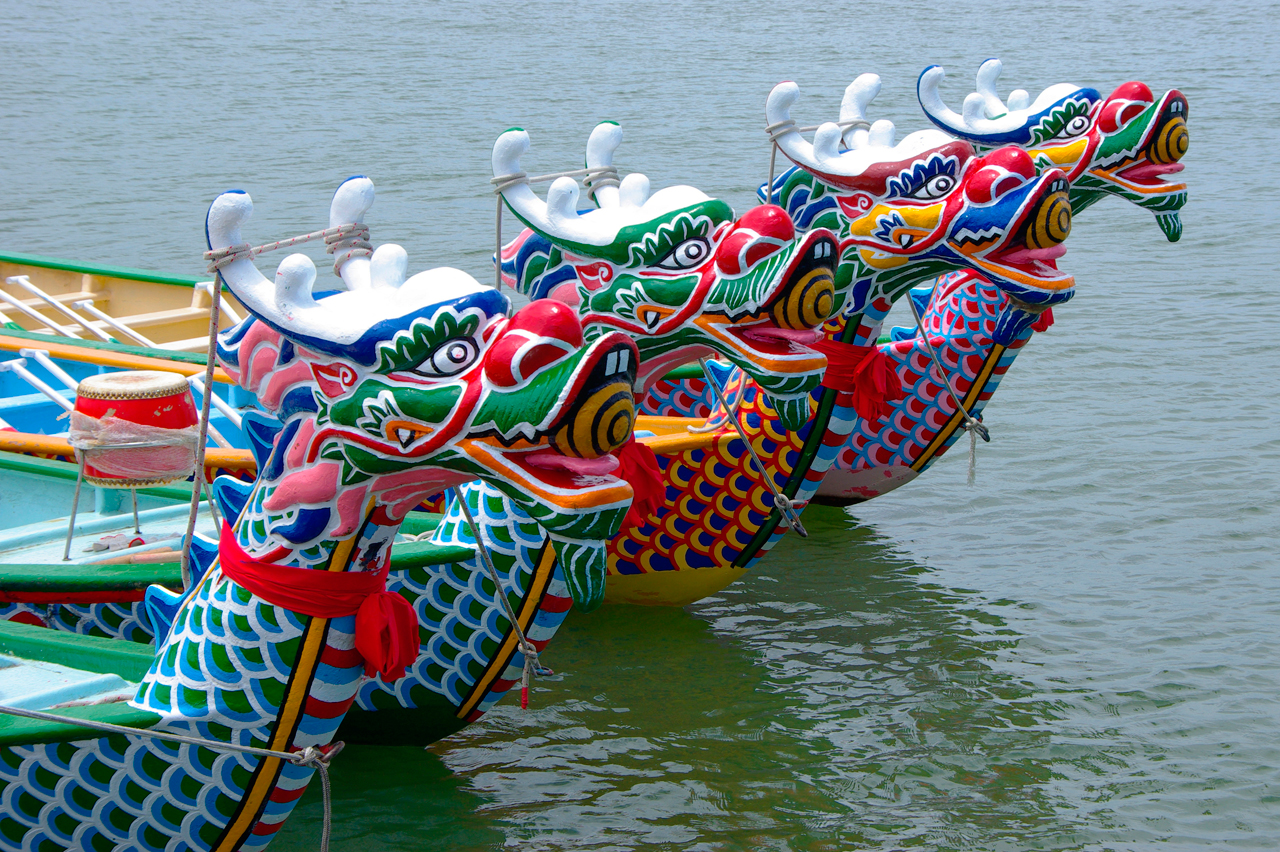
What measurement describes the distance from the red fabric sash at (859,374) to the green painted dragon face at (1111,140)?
1544 mm

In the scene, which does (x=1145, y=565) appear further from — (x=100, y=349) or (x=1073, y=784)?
(x=100, y=349)

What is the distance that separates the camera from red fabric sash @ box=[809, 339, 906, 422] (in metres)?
5.88

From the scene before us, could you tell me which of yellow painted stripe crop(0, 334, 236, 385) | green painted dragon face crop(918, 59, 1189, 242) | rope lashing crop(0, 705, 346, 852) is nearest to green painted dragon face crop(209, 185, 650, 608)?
rope lashing crop(0, 705, 346, 852)

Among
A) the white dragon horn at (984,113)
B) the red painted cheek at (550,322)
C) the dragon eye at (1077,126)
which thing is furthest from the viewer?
the white dragon horn at (984,113)

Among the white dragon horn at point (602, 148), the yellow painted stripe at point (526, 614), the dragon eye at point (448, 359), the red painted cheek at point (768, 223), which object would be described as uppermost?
the white dragon horn at point (602, 148)

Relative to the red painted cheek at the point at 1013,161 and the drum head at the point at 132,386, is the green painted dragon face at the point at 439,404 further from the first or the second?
the red painted cheek at the point at 1013,161

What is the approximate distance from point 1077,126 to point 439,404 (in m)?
5.01

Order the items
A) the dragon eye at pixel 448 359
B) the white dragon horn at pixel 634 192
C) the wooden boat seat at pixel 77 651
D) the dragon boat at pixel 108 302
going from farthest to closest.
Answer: the dragon boat at pixel 108 302 → the white dragon horn at pixel 634 192 → the wooden boat seat at pixel 77 651 → the dragon eye at pixel 448 359

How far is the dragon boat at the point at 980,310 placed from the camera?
675 centimetres

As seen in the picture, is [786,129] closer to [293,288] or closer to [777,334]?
[777,334]

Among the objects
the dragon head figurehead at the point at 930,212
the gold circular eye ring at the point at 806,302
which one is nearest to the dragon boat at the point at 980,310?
the dragon head figurehead at the point at 930,212

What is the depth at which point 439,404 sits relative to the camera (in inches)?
116

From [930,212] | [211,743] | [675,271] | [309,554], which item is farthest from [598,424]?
[930,212]

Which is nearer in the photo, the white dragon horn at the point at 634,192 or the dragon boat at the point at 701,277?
the dragon boat at the point at 701,277
